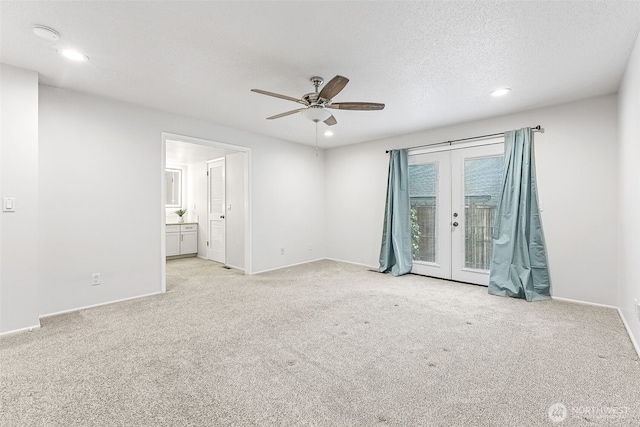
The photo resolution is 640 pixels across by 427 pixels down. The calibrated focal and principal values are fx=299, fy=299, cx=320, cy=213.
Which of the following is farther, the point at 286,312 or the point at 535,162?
the point at 535,162

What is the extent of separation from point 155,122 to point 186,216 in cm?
397

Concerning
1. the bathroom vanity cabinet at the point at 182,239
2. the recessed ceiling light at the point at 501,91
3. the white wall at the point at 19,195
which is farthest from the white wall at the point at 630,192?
the bathroom vanity cabinet at the point at 182,239

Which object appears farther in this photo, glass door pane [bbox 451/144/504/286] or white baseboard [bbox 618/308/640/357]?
glass door pane [bbox 451/144/504/286]

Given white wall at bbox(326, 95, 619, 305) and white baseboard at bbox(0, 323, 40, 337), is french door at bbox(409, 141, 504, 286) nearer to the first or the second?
white wall at bbox(326, 95, 619, 305)

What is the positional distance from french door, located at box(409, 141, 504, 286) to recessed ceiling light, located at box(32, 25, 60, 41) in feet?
14.8

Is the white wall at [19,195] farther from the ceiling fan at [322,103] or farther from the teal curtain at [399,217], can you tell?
the teal curtain at [399,217]

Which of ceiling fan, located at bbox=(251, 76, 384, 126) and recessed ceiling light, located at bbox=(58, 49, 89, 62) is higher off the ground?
recessed ceiling light, located at bbox=(58, 49, 89, 62)

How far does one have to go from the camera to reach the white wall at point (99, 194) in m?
3.16

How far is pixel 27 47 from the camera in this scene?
2.40m

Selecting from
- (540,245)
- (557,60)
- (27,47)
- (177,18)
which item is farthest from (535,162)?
(27,47)

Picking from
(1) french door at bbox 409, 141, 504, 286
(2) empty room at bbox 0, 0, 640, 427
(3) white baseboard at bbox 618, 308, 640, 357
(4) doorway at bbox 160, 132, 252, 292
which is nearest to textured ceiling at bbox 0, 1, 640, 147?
(2) empty room at bbox 0, 0, 640, 427

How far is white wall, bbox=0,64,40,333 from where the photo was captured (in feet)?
8.71

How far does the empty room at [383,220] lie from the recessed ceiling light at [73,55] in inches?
0.8

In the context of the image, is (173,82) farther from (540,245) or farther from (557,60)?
(540,245)
